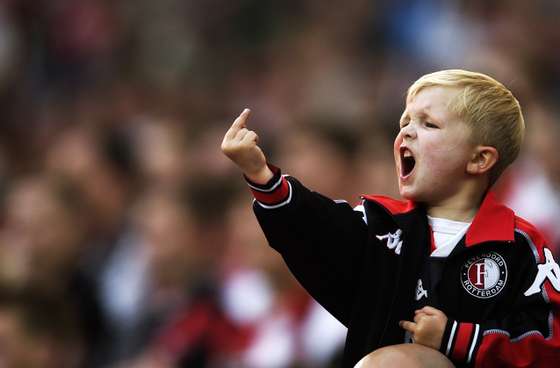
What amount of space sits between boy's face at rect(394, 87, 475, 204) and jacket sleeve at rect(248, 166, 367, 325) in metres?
0.15

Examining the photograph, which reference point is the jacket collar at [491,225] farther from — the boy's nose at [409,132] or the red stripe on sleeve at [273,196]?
the red stripe on sleeve at [273,196]

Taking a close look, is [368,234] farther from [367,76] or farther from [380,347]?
[367,76]

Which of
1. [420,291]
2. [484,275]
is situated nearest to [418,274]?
[420,291]

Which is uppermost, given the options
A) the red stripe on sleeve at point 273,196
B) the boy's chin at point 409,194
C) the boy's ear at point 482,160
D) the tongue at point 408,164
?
the red stripe on sleeve at point 273,196

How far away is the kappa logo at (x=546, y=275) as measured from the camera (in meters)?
2.67

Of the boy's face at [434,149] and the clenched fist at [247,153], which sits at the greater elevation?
the clenched fist at [247,153]

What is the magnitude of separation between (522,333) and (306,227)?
494 mm

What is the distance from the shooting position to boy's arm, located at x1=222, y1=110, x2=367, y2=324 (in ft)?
8.71

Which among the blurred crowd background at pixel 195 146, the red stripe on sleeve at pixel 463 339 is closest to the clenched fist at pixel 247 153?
the red stripe on sleeve at pixel 463 339

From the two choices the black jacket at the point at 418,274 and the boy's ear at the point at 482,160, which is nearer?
the black jacket at the point at 418,274

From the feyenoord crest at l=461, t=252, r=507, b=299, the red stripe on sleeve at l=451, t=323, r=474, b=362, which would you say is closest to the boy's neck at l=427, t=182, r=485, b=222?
the feyenoord crest at l=461, t=252, r=507, b=299

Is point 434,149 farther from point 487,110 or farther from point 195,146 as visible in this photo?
point 195,146

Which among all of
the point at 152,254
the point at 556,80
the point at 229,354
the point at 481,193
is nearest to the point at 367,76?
the point at 556,80

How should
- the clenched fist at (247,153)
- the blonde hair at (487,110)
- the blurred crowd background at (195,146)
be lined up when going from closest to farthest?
the clenched fist at (247,153) → the blonde hair at (487,110) → the blurred crowd background at (195,146)
